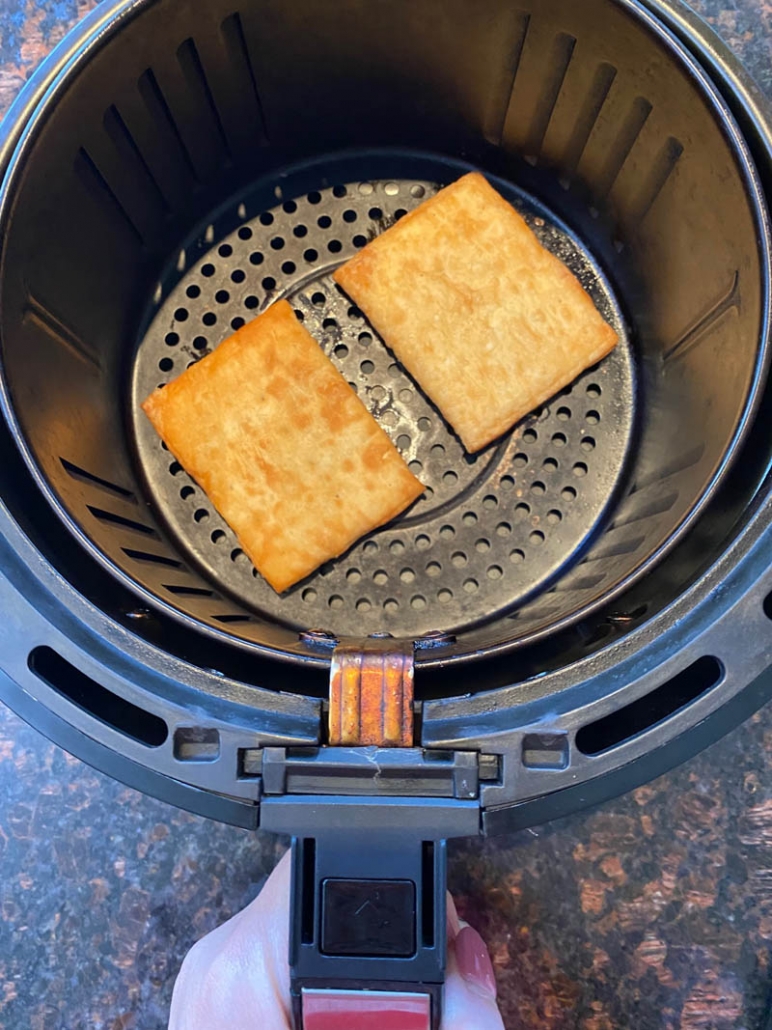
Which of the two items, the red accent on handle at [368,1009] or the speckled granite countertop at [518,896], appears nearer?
the red accent on handle at [368,1009]

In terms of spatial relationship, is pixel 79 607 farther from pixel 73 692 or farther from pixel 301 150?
pixel 301 150

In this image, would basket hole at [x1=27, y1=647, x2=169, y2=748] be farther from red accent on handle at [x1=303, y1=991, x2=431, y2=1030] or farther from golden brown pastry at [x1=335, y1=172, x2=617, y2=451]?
golden brown pastry at [x1=335, y1=172, x2=617, y2=451]

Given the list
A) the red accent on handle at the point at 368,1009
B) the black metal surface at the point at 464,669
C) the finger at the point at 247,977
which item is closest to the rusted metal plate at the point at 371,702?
the black metal surface at the point at 464,669

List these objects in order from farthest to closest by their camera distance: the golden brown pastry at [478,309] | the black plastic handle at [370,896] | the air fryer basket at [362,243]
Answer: the golden brown pastry at [478,309] → the air fryer basket at [362,243] → the black plastic handle at [370,896]

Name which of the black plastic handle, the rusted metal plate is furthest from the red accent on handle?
the rusted metal plate

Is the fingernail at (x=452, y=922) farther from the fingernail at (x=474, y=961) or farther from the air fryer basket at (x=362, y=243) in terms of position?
the air fryer basket at (x=362, y=243)

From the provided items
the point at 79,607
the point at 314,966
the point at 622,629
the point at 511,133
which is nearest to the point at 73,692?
the point at 79,607

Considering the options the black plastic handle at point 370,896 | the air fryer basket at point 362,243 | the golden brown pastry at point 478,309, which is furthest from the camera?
the golden brown pastry at point 478,309
